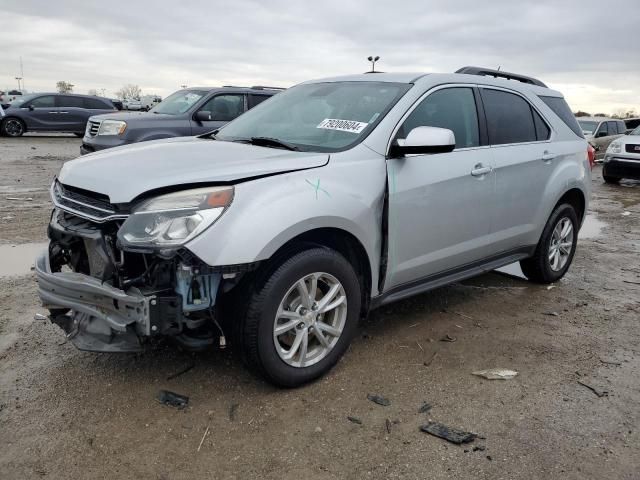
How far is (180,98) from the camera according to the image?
35.5ft

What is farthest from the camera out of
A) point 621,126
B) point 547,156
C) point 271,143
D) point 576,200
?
point 621,126

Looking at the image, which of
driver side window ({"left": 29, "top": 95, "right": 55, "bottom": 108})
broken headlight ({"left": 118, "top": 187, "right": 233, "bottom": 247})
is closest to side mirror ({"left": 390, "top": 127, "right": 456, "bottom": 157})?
broken headlight ({"left": 118, "top": 187, "right": 233, "bottom": 247})

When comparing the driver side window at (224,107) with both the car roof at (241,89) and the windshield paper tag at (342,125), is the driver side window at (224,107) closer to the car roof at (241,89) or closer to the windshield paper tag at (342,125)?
the car roof at (241,89)

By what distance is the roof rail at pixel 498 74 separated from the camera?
4.75 meters

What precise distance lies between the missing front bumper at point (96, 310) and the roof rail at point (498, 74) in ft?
10.8

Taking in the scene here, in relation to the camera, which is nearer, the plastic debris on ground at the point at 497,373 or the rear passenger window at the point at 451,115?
the plastic debris on ground at the point at 497,373

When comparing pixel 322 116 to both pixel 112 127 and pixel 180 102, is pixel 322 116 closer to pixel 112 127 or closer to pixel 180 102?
pixel 112 127

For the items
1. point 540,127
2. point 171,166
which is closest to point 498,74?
point 540,127

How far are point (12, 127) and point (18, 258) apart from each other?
17593mm

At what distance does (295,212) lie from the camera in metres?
2.94

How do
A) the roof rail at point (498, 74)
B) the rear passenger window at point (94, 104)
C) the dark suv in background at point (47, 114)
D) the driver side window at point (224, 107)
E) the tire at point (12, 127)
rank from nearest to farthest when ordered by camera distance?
1. the roof rail at point (498, 74)
2. the driver side window at point (224, 107)
3. the tire at point (12, 127)
4. the dark suv in background at point (47, 114)
5. the rear passenger window at point (94, 104)

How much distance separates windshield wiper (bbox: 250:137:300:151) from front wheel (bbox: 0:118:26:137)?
20.0 m

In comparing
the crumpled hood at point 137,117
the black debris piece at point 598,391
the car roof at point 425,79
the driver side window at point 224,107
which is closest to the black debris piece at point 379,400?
the black debris piece at point 598,391

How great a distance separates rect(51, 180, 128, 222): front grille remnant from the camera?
284 centimetres
